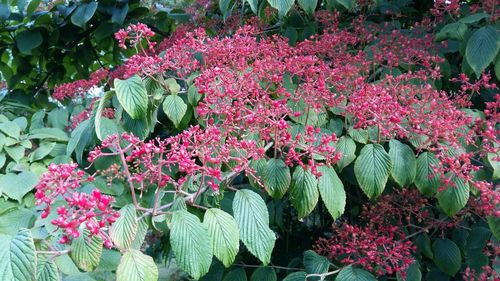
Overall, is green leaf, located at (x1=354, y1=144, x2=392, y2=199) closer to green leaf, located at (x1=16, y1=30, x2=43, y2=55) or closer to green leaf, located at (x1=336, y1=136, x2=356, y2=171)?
green leaf, located at (x1=336, y1=136, x2=356, y2=171)

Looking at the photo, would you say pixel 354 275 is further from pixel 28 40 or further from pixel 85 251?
pixel 28 40

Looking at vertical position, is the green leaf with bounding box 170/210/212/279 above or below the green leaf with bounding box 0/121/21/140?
above

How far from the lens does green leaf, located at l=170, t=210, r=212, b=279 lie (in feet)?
2.95

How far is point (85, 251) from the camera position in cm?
88

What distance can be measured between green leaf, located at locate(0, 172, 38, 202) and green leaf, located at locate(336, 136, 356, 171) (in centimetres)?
97

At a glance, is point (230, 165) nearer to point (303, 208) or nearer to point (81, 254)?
point (303, 208)

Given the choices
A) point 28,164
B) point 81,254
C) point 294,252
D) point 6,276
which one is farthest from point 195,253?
point 294,252

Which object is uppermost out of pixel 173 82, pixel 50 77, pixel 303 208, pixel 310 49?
Answer: pixel 310 49

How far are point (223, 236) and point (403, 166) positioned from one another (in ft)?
1.77

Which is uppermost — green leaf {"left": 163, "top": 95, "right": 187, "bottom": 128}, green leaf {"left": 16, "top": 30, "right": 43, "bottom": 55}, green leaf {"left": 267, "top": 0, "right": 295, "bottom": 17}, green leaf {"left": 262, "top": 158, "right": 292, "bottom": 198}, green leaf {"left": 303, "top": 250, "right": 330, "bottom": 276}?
green leaf {"left": 267, "top": 0, "right": 295, "bottom": 17}

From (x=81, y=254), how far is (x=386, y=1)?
6.13ft

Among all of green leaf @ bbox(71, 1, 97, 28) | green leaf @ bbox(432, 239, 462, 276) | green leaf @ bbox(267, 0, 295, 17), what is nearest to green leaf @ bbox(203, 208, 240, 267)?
green leaf @ bbox(267, 0, 295, 17)

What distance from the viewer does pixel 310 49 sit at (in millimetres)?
1686

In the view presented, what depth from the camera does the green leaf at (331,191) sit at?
3.84 feet
